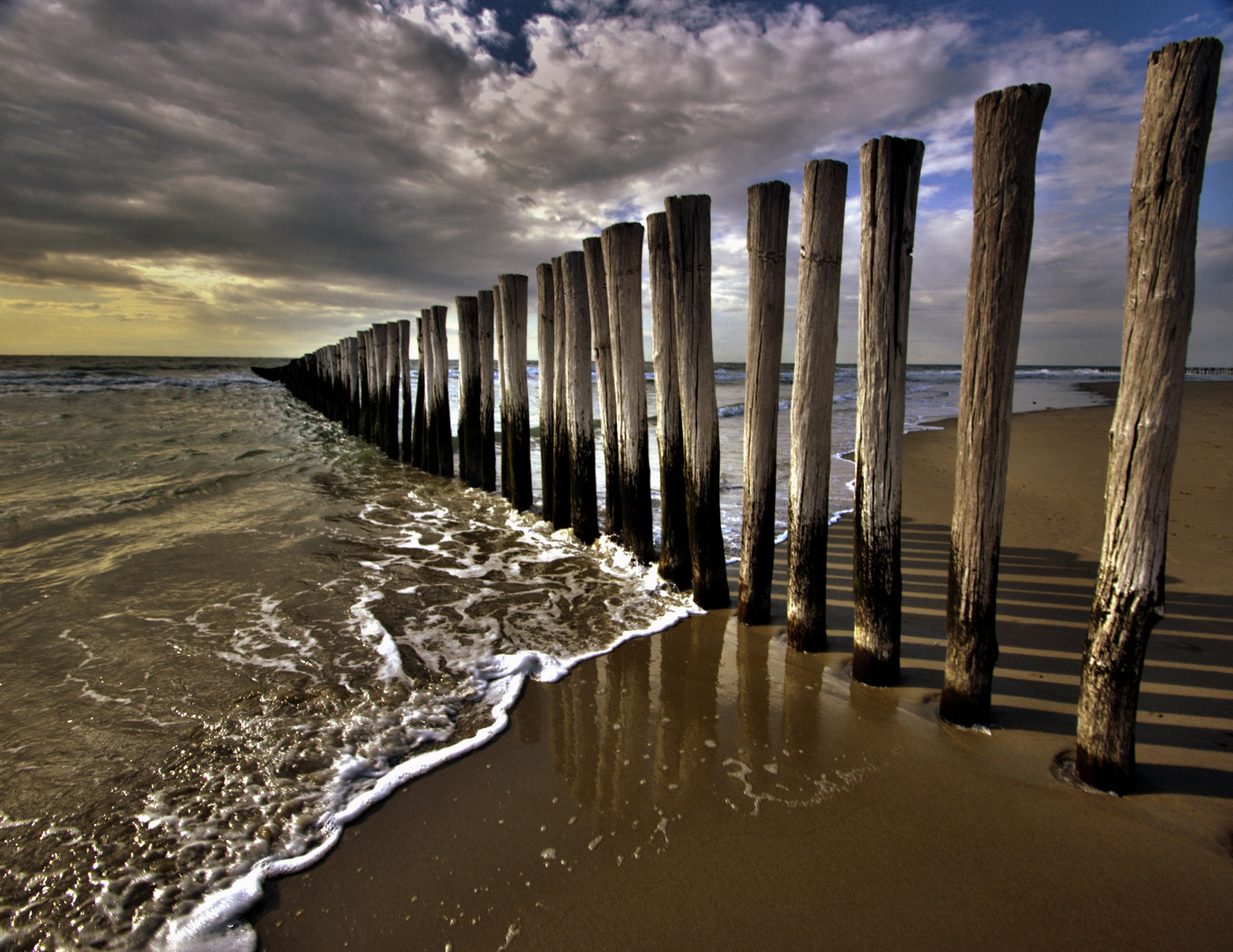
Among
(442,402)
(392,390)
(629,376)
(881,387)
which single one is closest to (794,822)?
(881,387)

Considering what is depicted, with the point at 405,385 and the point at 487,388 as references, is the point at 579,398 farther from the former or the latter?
the point at 405,385

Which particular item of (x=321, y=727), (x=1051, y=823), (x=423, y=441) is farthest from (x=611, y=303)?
(x=423, y=441)

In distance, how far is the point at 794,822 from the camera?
2.21m

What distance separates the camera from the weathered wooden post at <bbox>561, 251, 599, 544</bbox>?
5207 millimetres

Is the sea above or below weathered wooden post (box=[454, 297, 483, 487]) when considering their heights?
below

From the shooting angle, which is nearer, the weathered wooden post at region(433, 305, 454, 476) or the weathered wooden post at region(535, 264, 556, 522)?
the weathered wooden post at region(535, 264, 556, 522)

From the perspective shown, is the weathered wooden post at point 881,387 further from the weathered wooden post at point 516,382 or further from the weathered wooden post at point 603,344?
the weathered wooden post at point 516,382

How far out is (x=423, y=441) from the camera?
9.89 metres

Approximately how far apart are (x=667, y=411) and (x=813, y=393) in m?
1.24

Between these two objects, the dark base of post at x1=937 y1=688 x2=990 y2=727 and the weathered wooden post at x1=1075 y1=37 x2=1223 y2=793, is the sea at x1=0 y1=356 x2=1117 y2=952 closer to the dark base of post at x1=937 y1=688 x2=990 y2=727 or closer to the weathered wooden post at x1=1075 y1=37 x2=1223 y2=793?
the dark base of post at x1=937 y1=688 x2=990 y2=727

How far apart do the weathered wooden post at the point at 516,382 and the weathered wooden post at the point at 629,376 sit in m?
1.94

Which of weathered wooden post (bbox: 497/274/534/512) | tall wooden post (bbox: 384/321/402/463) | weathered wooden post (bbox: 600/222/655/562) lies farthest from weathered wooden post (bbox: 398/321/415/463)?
weathered wooden post (bbox: 600/222/655/562)

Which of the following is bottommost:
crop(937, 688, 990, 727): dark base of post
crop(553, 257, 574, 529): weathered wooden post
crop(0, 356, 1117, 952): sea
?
crop(0, 356, 1117, 952): sea

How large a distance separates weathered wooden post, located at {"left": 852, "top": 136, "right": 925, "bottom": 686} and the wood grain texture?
3.04 meters
